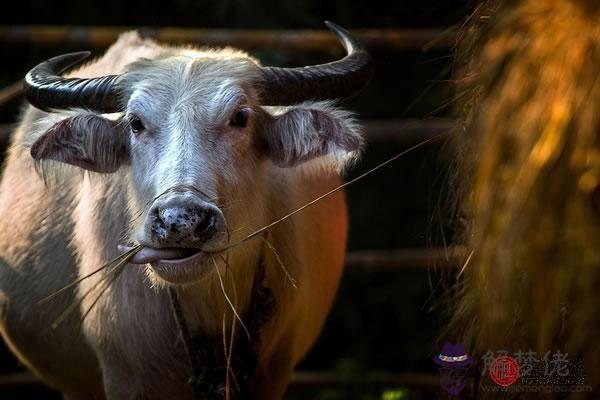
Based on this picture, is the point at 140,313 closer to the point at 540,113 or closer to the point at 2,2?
the point at 540,113

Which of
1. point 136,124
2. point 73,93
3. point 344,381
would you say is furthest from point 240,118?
point 344,381

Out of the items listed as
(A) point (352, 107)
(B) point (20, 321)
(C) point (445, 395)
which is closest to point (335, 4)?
(A) point (352, 107)

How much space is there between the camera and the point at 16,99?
7047mm

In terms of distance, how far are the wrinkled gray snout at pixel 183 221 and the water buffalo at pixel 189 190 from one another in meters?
0.03

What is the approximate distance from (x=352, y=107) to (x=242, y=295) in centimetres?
390

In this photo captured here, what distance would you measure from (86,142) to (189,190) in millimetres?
677

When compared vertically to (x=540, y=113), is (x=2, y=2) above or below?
below

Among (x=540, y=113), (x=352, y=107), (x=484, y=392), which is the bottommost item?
(x=352, y=107)

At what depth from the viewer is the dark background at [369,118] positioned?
280 inches

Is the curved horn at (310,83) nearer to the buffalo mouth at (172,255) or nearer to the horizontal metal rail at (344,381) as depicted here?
the buffalo mouth at (172,255)

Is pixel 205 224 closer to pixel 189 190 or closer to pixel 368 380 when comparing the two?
pixel 189 190
